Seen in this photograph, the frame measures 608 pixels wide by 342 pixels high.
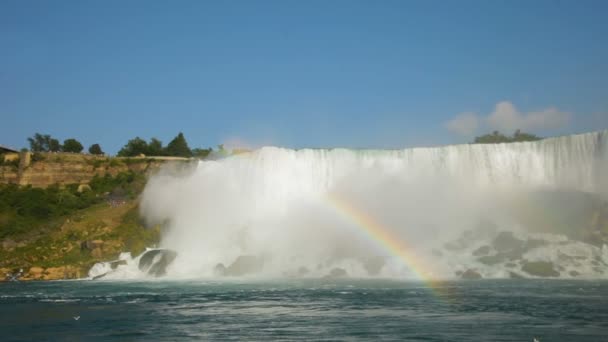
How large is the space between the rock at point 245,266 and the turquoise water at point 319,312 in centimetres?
656

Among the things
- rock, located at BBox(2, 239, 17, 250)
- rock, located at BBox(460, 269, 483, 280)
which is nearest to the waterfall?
rock, located at BBox(460, 269, 483, 280)

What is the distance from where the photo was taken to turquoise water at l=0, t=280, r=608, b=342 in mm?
14594

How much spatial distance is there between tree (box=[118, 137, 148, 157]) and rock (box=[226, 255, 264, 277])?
34707 mm

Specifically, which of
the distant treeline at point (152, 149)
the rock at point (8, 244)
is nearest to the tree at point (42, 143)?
the distant treeline at point (152, 149)

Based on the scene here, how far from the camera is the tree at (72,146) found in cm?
7044

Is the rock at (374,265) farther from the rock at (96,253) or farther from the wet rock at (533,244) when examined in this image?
the rock at (96,253)

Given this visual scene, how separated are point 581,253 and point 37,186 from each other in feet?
129

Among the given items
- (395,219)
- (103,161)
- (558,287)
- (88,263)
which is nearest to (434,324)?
(558,287)

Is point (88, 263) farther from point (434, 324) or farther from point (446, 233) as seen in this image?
point (434, 324)

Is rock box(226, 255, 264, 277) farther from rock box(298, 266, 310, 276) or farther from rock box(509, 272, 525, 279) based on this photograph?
rock box(509, 272, 525, 279)

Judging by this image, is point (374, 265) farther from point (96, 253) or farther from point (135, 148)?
point (135, 148)

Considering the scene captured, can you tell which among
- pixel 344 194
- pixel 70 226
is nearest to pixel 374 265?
pixel 344 194

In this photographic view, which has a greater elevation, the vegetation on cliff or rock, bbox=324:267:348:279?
the vegetation on cliff

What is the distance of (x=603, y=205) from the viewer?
3559 cm
